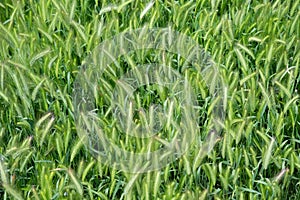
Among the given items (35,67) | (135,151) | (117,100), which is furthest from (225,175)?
(35,67)

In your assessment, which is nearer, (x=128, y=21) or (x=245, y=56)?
(x=245, y=56)

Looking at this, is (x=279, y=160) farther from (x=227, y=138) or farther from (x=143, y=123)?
(x=143, y=123)

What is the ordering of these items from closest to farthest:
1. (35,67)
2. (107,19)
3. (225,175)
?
1. (225,175)
2. (35,67)
3. (107,19)

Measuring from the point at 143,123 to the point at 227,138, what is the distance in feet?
0.80

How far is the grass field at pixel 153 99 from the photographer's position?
187 cm

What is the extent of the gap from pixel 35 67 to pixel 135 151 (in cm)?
51

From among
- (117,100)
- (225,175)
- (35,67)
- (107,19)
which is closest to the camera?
(225,175)

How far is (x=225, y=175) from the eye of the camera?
183 cm

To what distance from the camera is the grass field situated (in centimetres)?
187

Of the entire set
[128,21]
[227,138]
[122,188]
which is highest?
[128,21]

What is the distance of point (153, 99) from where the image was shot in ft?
7.07

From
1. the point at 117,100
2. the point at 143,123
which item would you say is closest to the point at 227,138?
the point at 143,123

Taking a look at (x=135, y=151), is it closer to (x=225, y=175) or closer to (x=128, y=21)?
(x=225, y=175)

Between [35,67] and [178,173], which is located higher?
[35,67]
